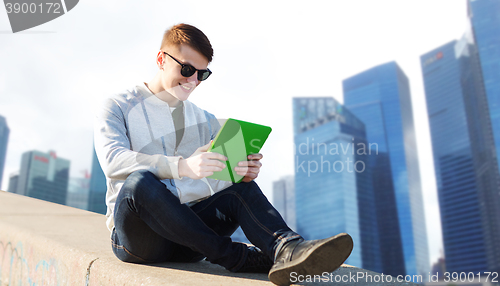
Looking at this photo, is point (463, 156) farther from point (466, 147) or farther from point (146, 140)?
point (146, 140)

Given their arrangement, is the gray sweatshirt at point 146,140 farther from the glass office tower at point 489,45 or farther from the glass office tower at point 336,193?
the glass office tower at point 489,45

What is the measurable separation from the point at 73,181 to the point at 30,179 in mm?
12981

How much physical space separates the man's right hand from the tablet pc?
80 millimetres

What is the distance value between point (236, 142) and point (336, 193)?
87.7 metres

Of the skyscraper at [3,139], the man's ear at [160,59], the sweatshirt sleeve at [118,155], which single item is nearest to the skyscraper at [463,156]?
the man's ear at [160,59]

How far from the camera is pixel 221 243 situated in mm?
1611

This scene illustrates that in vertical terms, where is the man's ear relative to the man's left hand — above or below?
above

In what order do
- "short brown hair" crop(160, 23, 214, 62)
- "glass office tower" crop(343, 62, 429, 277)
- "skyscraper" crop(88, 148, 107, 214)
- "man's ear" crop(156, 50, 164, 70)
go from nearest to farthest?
"short brown hair" crop(160, 23, 214, 62)
"man's ear" crop(156, 50, 164, 70)
"glass office tower" crop(343, 62, 429, 277)
"skyscraper" crop(88, 148, 107, 214)

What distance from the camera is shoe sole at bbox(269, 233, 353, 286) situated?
4.39 ft

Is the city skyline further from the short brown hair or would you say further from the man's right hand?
the man's right hand

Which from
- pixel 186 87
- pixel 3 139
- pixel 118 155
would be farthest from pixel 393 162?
pixel 3 139

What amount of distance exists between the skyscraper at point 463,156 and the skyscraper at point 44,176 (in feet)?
387

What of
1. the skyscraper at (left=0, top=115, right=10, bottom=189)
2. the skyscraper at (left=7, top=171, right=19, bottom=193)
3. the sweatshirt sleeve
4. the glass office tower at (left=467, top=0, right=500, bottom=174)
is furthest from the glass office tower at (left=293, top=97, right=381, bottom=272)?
the skyscraper at (left=0, top=115, right=10, bottom=189)

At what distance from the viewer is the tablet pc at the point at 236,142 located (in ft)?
5.35
